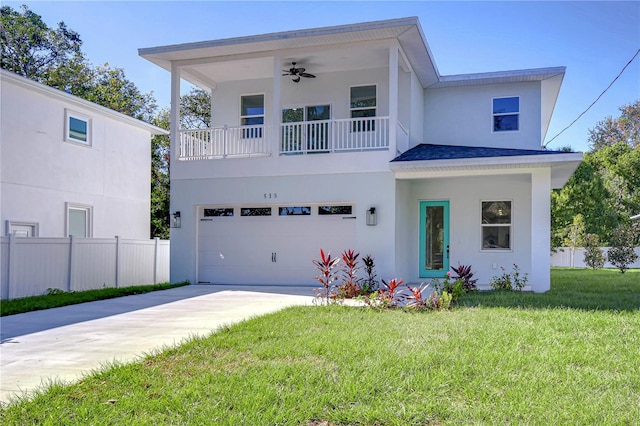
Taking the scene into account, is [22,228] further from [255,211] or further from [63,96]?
[255,211]

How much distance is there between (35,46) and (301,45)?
18.1 metres

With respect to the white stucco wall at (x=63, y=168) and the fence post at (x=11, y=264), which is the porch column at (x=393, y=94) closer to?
the fence post at (x=11, y=264)

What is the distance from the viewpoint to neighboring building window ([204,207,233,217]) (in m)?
13.7

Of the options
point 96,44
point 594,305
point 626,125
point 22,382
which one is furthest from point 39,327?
point 626,125

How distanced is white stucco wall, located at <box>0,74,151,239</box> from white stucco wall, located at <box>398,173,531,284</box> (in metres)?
10.0

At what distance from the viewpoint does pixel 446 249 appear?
550 inches

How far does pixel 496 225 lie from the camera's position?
13633 mm

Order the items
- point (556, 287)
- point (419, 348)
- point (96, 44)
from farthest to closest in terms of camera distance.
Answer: point (96, 44) → point (556, 287) → point (419, 348)

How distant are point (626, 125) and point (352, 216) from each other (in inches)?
1260

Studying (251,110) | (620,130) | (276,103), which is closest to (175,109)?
(251,110)

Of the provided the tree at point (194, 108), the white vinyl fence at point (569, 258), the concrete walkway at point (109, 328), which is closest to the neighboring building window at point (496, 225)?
the concrete walkway at point (109, 328)

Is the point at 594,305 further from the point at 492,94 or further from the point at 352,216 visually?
the point at 492,94

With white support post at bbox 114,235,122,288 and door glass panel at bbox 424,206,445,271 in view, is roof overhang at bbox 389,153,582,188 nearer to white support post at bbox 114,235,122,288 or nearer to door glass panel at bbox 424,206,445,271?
door glass panel at bbox 424,206,445,271

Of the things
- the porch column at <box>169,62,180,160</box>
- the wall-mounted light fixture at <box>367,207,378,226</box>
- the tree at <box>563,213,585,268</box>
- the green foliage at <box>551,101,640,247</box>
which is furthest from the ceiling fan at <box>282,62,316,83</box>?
the tree at <box>563,213,585,268</box>
